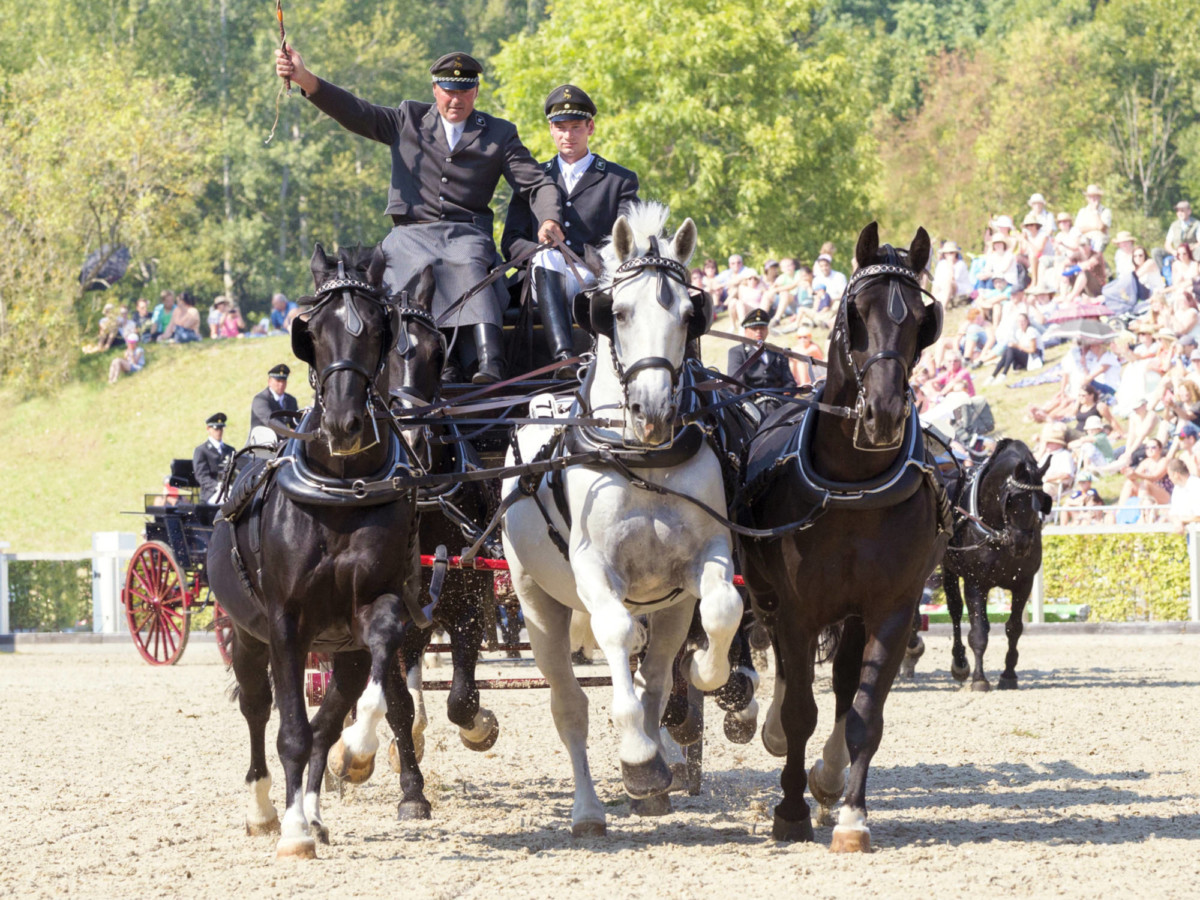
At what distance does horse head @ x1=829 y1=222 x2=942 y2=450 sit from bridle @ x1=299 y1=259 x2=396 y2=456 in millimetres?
1774

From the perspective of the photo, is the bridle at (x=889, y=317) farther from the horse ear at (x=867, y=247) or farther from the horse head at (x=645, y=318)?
the horse head at (x=645, y=318)

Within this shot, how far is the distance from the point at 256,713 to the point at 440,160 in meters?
2.97

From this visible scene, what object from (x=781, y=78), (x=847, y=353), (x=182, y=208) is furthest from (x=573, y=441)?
(x=182, y=208)

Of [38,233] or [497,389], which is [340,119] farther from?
[38,233]

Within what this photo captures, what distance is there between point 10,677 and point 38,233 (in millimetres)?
24734

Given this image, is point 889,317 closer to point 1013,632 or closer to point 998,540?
point 998,540

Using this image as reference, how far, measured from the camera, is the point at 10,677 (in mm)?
16141

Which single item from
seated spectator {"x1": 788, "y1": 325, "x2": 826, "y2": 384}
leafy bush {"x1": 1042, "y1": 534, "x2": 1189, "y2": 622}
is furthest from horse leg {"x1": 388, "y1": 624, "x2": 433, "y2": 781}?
leafy bush {"x1": 1042, "y1": 534, "x2": 1189, "y2": 622}

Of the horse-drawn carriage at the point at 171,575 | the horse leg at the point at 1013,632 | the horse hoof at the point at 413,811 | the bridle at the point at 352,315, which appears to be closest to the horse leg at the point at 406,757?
the horse hoof at the point at 413,811

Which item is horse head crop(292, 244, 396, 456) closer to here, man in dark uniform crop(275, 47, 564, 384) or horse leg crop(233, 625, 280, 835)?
horse leg crop(233, 625, 280, 835)

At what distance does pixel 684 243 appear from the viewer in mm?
6621

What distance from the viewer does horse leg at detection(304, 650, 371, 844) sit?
679cm

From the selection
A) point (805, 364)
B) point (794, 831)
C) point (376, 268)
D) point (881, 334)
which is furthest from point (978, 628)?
point (376, 268)

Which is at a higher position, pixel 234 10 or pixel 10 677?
pixel 234 10
